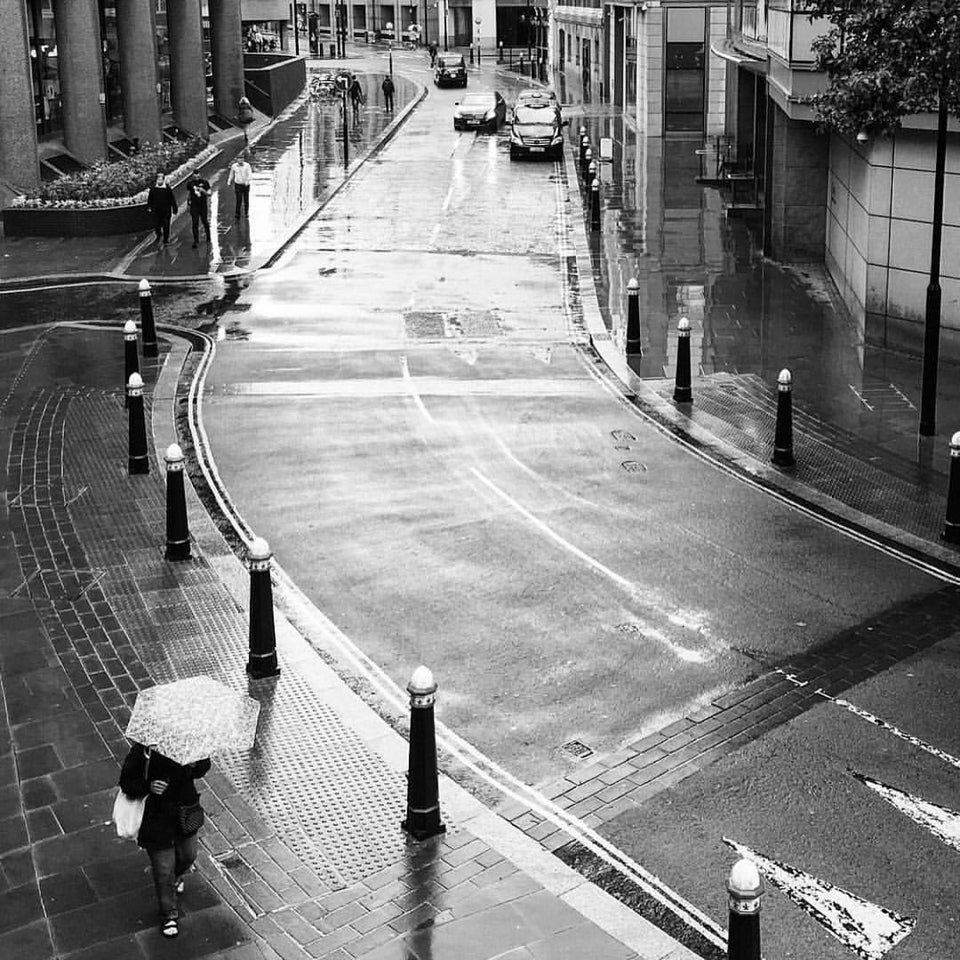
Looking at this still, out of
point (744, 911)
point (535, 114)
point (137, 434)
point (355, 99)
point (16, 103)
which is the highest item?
point (16, 103)

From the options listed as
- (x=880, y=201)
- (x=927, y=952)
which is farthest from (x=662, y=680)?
(x=880, y=201)

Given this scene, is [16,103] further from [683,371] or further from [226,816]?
[226,816]

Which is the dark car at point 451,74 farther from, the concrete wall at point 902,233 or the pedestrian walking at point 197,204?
the concrete wall at point 902,233

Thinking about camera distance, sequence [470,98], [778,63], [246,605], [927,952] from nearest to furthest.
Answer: [927,952], [246,605], [778,63], [470,98]

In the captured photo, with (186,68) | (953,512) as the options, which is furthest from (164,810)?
(186,68)

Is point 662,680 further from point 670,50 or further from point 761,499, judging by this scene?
point 670,50

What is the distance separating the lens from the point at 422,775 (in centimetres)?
866

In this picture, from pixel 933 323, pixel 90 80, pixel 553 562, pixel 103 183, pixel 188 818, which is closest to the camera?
pixel 188 818

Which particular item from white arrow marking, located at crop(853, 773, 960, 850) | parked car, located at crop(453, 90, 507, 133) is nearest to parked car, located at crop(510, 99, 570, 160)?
parked car, located at crop(453, 90, 507, 133)

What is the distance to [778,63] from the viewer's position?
1038 inches

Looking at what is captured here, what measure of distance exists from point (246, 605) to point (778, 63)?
1799 cm

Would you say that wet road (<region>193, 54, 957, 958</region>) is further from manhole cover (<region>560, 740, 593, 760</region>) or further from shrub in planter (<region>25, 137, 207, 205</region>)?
shrub in planter (<region>25, 137, 207, 205</region>)

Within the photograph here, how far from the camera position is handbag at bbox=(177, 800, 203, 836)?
25.0ft

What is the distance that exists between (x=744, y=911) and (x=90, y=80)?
35458 mm
